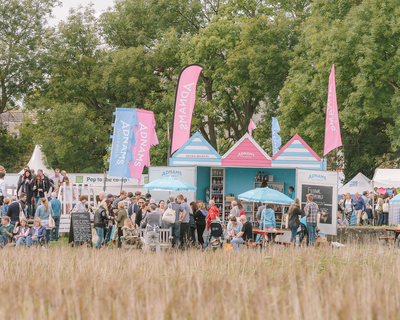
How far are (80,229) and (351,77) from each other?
16.6m

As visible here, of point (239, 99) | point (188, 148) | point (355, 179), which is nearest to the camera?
point (188, 148)

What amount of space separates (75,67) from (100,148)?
581 cm

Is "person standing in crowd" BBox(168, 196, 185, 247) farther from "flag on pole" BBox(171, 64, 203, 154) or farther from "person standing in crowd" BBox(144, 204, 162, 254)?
"flag on pole" BBox(171, 64, 203, 154)

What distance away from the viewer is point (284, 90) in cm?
2830

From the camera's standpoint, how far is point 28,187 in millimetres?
15406

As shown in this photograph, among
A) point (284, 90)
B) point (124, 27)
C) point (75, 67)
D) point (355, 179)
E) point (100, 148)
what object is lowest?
point (355, 179)

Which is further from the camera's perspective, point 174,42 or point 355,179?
point 174,42

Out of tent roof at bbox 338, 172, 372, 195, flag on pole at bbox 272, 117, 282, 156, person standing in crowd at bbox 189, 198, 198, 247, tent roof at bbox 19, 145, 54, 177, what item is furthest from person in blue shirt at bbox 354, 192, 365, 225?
tent roof at bbox 19, 145, 54, 177

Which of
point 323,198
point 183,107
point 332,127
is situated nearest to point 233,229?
point 323,198

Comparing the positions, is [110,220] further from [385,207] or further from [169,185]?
[385,207]

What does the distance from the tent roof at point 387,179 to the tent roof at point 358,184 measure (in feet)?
7.92

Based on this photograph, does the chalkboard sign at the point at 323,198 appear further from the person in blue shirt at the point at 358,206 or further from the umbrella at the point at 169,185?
the person in blue shirt at the point at 358,206

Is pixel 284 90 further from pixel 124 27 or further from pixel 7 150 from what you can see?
pixel 7 150

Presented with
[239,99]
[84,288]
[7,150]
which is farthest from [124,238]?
[7,150]
